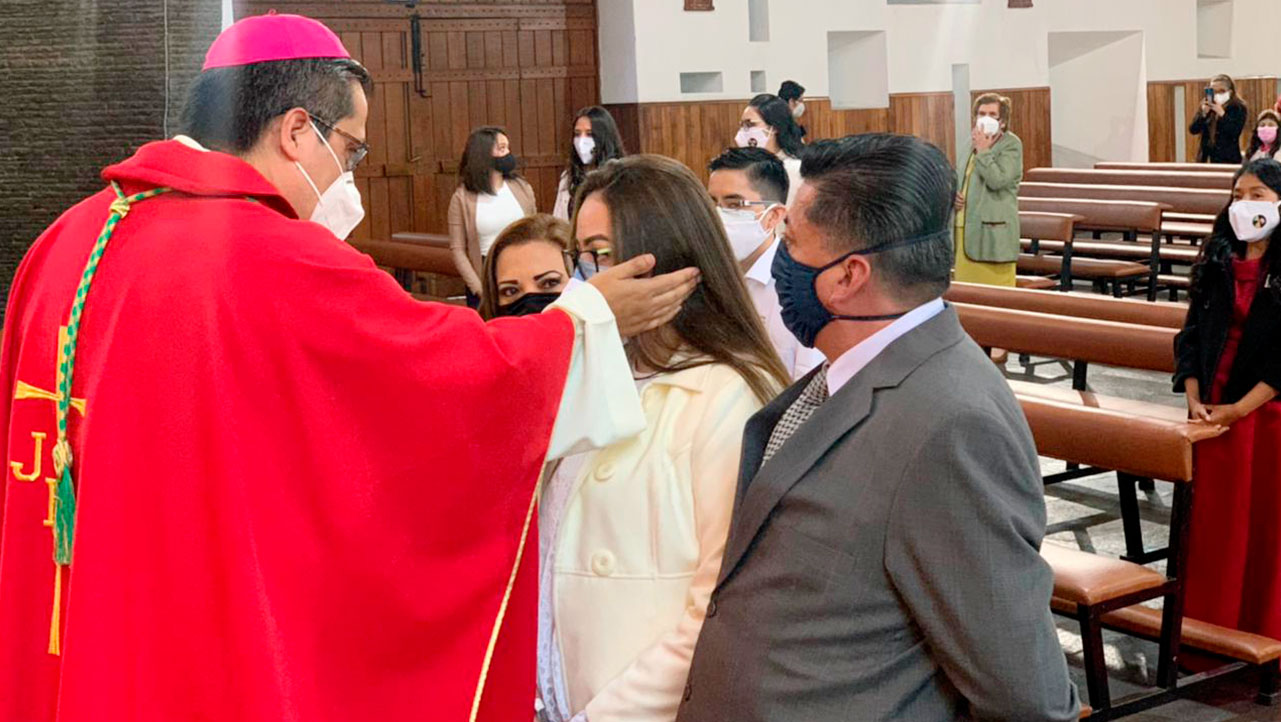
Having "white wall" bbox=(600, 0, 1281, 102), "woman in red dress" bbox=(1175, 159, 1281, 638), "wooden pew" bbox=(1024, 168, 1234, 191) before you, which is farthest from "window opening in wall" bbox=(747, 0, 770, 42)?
"woman in red dress" bbox=(1175, 159, 1281, 638)

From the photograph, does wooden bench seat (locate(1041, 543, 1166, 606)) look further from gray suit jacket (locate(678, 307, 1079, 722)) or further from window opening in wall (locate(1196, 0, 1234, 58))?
window opening in wall (locate(1196, 0, 1234, 58))

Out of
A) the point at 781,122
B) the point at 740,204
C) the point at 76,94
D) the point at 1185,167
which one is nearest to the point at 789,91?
the point at 781,122

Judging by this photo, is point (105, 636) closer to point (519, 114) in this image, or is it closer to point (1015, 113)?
point (519, 114)

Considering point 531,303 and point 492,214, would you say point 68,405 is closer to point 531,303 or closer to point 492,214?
point 531,303

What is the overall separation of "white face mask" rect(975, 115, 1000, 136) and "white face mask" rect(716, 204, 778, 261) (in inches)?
219

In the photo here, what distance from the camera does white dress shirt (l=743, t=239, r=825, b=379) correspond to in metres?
3.33

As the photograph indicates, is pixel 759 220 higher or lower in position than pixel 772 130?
lower

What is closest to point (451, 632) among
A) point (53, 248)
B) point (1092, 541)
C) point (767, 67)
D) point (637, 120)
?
point (53, 248)

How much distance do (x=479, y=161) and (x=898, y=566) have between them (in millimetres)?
6109

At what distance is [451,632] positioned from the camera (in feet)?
6.81

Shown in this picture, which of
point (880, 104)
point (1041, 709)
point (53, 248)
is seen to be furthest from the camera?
point (880, 104)

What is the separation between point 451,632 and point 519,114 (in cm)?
1093

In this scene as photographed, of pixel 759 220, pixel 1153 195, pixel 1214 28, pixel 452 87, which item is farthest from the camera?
pixel 1214 28

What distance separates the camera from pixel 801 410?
190cm
